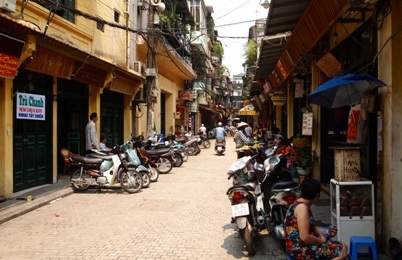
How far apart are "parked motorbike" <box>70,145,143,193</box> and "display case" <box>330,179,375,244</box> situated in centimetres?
610

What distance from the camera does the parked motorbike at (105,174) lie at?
10.0 metres

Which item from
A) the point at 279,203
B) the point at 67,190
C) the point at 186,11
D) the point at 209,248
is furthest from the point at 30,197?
the point at 186,11

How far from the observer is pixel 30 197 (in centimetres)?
866

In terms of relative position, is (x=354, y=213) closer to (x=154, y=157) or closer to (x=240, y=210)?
(x=240, y=210)

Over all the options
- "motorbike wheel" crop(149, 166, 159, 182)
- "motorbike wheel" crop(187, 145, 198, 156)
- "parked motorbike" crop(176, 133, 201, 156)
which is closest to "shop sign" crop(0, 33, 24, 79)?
"motorbike wheel" crop(149, 166, 159, 182)

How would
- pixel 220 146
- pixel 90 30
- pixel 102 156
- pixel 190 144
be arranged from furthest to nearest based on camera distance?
1. pixel 220 146
2. pixel 190 144
3. pixel 90 30
4. pixel 102 156

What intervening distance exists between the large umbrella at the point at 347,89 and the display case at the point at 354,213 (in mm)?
1158

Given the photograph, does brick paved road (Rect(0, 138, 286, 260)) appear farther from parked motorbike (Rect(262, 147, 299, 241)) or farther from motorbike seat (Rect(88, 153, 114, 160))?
motorbike seat (Rect(88, 153, 114, 160))

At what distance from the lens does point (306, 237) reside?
11.7ft

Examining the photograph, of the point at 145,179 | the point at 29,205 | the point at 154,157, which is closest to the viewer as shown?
the point at 29,205

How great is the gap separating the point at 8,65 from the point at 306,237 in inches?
257

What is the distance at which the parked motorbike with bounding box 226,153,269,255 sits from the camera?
5.27m

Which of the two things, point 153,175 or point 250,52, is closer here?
point 153,175

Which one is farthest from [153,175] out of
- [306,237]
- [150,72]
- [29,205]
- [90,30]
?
[306,237]
